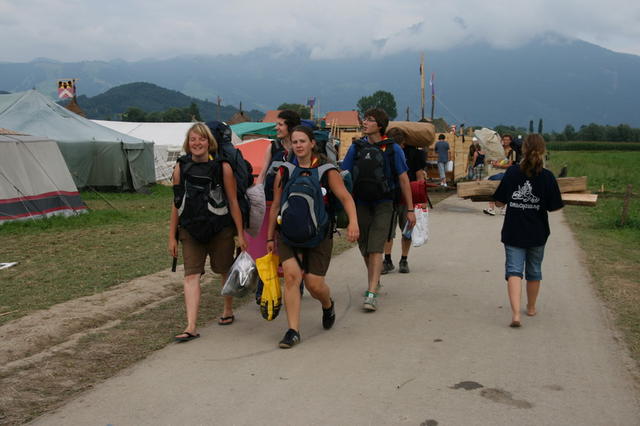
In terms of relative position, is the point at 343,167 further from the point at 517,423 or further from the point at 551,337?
the point at 517,423

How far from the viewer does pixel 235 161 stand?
5.29 metres

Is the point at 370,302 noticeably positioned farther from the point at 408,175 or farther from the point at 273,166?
the point at 408,175

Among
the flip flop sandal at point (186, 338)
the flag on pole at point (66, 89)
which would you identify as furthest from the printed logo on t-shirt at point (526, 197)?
the flag on pole at point (66, 89)

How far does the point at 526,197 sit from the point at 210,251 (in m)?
2.89

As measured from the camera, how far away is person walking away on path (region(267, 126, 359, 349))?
4918 mm

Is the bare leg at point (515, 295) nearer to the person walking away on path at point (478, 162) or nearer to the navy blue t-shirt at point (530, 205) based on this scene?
the navy blue t-shirt at point (530, 205)

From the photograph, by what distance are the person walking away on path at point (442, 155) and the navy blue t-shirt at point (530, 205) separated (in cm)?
1524

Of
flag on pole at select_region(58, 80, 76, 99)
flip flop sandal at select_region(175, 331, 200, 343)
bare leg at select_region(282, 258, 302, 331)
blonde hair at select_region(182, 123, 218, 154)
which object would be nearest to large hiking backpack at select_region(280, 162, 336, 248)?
bare leg at select_region(282, 258, 302, 331)

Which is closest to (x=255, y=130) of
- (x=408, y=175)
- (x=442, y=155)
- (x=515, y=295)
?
(x=442, y=155)

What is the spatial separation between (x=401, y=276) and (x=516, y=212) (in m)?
2.36

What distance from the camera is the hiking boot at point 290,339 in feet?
16.1

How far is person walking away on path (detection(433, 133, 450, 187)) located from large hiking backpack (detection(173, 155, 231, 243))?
16.5 meters

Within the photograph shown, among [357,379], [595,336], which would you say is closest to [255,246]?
[357,379]

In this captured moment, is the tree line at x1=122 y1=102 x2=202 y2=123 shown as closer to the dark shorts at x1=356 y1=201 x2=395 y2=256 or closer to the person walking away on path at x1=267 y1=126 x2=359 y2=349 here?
the dark shorts at x1=356 y1=201 x2=395 y2=256
